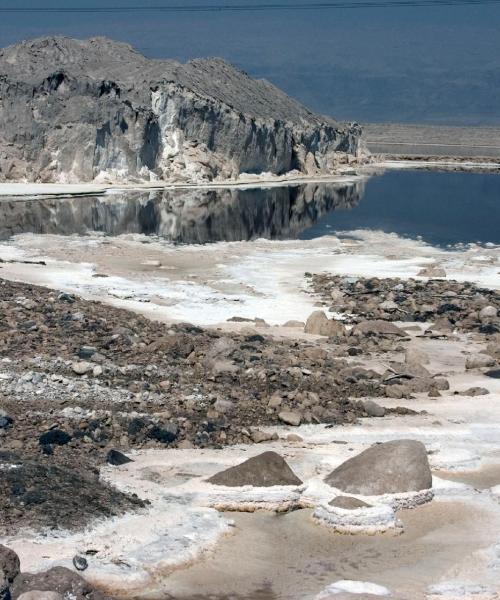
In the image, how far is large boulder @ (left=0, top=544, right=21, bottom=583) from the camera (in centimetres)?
705

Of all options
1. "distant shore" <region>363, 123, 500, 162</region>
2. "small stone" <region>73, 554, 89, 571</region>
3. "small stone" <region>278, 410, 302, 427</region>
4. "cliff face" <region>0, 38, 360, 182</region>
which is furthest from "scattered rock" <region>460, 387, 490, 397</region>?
"distant shore" <region>363, 123, 500, 162</region>

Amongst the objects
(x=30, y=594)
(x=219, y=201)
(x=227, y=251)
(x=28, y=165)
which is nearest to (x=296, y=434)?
(x=30, y=594)

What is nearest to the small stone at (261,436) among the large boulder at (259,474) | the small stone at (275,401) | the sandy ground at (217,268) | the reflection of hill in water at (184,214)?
the small stone at (275,401)

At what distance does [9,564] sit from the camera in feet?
23.4

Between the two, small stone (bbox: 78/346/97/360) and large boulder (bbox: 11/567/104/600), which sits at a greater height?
large boulder (bbox: 11/567/104/600)

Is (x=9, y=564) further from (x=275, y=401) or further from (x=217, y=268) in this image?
(x=217, y=268)

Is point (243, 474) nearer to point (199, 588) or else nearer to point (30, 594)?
point (199, 588)

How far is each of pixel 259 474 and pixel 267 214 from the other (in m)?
33.6

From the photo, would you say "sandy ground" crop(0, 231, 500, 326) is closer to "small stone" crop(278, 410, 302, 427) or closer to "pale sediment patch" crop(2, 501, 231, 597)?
"small stone" crop(278, 410, 302, 427)

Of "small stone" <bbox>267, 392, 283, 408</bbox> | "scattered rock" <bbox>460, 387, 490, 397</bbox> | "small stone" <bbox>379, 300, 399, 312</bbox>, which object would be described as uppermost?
"small stone" <bbox>267, 392, 283, 408</bbox>

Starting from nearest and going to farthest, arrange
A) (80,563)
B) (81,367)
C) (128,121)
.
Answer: (80,563)
(81,367)
(128,121)

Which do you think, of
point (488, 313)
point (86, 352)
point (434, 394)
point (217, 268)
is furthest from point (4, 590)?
point (217, 268)

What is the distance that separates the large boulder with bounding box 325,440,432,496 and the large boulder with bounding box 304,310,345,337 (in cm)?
721

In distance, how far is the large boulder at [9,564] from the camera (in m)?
7.05
